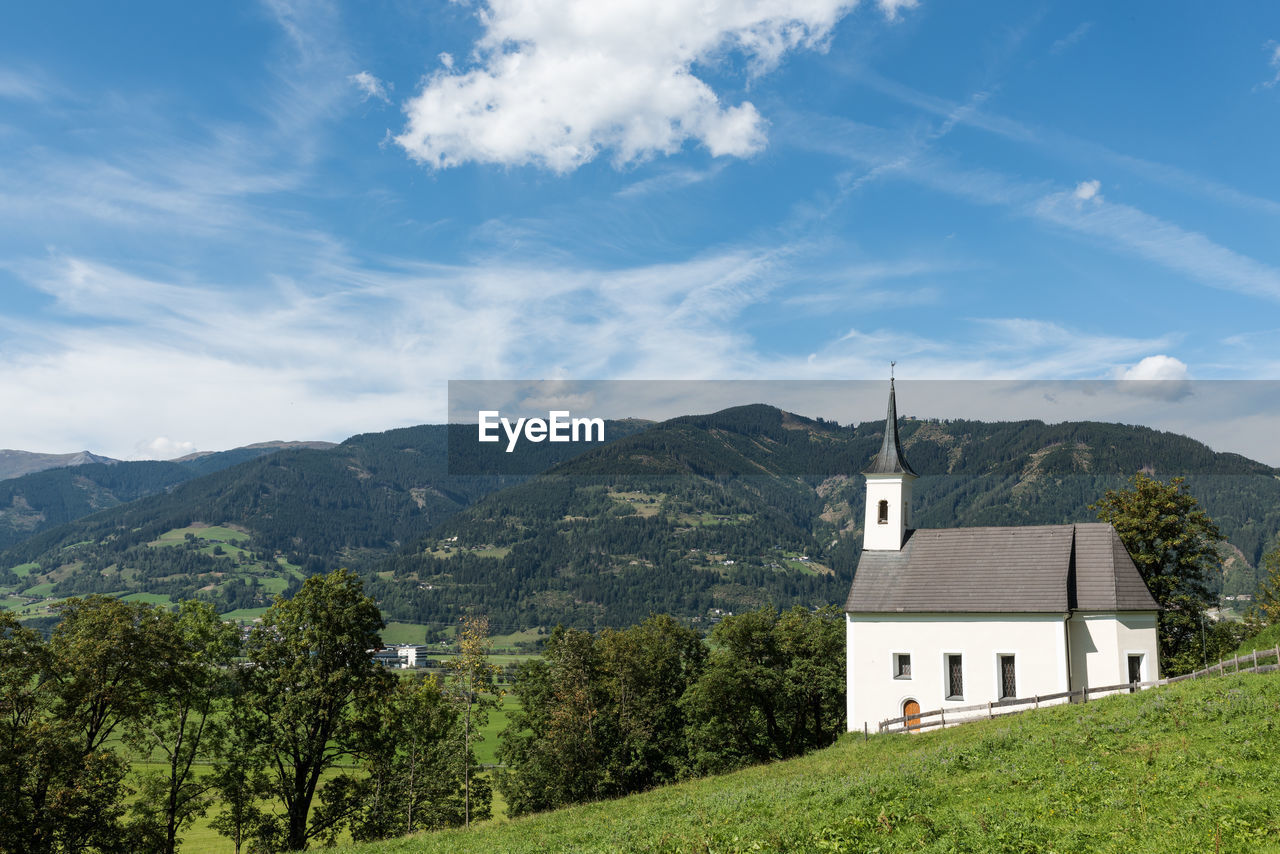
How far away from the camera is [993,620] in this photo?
140 ft

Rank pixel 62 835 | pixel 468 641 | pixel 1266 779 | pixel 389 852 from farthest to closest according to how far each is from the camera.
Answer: pixel 468 641 → pixel 62 835 → pixel 389 852 → pixel 1266 779

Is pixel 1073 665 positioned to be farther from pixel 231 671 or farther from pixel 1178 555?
pixel 231 671

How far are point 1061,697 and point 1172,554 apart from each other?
18318 millimetres

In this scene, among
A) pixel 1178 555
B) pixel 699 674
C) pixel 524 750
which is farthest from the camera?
pixel 699 674

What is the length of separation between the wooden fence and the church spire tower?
408 inches

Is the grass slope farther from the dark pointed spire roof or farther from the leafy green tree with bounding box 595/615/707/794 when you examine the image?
the leafy green tree with bounding box 595/615/707/794

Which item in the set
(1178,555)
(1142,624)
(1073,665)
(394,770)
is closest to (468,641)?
(394,770)

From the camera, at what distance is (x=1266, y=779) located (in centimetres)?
1725

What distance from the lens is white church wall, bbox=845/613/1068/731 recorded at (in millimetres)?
41219

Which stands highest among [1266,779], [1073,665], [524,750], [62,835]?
[1266,779]

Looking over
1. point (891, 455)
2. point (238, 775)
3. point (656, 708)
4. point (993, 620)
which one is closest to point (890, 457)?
point (891, 455)

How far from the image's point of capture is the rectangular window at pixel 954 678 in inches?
1688

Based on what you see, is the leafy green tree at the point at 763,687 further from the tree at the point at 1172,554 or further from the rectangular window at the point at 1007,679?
the tree at the point at 1172,554

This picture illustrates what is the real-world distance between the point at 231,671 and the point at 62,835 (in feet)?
35.6
